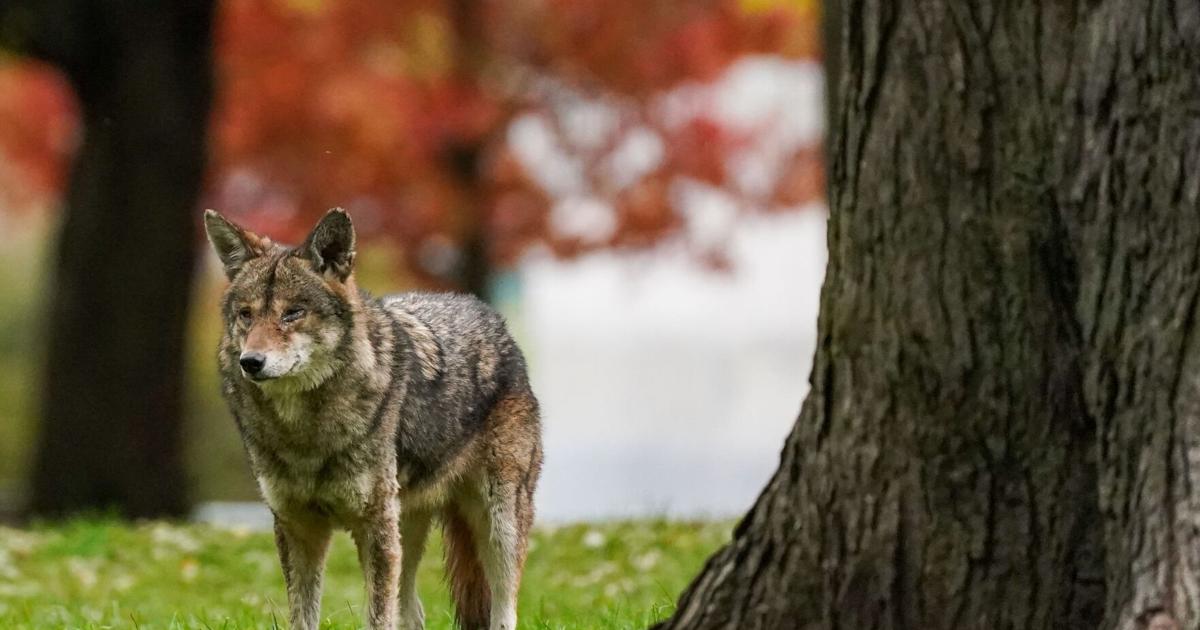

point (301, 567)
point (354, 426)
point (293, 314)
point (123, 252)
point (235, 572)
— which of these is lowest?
point (235, 572)

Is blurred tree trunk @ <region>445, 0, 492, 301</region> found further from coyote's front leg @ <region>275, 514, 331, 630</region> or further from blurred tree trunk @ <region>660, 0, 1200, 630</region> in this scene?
blurred tree trunk @ <region>660, 0, 1200, 630</region>

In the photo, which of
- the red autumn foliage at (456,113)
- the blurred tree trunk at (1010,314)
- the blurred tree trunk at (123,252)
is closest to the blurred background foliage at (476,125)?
the red autumn foliage at (456,113)

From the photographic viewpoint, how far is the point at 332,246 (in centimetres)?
615

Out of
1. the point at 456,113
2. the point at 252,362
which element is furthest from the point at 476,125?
the point at 252,362

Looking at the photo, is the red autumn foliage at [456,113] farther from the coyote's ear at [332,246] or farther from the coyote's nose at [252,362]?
the coyote's nose at [252,362]

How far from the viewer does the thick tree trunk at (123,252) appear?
47.3ft

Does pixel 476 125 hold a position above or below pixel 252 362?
above

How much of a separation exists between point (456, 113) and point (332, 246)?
12.3 meters

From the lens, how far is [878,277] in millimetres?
4703

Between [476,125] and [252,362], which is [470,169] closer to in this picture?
[476,125]

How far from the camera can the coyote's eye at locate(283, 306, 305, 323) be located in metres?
5.97

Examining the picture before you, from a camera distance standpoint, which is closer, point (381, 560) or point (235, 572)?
point (381, 560)

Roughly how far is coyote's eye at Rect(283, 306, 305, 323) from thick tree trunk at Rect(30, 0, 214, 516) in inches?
352

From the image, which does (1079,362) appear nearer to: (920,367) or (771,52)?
(920,367)
